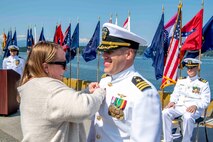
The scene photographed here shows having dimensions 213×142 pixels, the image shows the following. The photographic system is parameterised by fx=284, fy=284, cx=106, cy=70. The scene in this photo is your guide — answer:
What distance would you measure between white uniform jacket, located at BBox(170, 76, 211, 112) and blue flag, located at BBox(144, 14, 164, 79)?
1.63 m

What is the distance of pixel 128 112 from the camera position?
1.80 m

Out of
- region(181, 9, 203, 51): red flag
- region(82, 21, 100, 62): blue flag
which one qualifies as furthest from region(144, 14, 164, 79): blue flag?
region(82, 21, 100, 62): blue flag

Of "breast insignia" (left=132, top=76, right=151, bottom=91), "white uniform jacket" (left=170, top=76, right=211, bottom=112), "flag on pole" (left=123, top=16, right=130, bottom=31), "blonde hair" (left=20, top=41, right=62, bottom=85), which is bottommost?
"white uniform jacket" (left=170, top=76, right=211, bottom=112)

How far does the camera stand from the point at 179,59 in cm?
691

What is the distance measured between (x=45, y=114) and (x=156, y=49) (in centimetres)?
634

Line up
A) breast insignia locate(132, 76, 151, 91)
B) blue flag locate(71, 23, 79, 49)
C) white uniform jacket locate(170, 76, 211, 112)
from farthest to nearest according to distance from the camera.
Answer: blue flag locate(71, 23, 79, 49) < white uniform jacket locate(170, 76, 211, 112) < breast insignia locate(132, 76, 151, 91)

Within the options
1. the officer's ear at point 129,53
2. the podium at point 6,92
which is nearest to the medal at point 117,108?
the officer's ear at point 129,53

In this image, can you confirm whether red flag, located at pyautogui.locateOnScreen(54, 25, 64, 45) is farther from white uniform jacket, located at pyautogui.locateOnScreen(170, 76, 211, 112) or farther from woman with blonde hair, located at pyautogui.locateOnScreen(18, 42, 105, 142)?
woman with blonde hair, located at pyautogui.locateOnScreen(18, 42, 105, 142)

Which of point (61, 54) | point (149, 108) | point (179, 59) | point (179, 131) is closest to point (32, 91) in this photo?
point (61, 54)

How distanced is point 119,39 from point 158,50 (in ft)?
19.4

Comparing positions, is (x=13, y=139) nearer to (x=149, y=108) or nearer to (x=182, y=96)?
(x=182, y=96)

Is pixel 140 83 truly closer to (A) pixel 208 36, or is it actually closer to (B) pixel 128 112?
(B) pixel 128 112

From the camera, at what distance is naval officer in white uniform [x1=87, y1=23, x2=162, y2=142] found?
1.70m

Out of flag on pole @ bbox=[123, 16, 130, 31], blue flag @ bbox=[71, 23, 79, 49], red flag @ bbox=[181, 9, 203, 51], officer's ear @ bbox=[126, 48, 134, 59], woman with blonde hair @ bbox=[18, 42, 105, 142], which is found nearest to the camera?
woman with blonde hair @ bbox=[18, 42, 105, 142]
